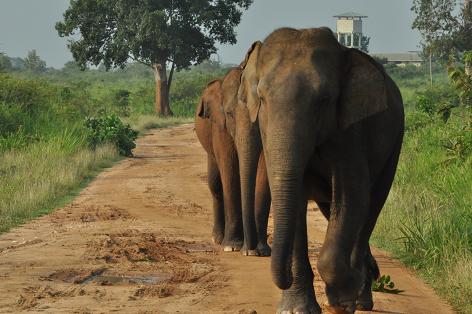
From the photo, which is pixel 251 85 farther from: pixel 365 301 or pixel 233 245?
pixel 233 245

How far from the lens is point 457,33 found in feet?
151

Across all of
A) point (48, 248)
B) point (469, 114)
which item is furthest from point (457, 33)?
point (48, 248)

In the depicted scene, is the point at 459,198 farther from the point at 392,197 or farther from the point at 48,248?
the point at 48,248

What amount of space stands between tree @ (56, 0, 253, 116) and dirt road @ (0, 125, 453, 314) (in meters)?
33.3

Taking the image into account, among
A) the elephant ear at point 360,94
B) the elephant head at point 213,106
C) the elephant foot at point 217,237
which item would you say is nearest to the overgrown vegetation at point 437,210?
the elephant foot at point 217,237

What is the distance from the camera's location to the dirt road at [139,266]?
30.0 feet

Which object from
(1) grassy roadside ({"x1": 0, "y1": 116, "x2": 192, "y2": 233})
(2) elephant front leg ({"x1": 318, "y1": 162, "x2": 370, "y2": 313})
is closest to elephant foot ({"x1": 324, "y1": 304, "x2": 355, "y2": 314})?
(2) elephant front leg ({"x1": 318, "y1": 162, "x2": 370, "y2": 313})

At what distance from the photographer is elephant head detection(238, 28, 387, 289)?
24.0 feet

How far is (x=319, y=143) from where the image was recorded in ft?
25.2

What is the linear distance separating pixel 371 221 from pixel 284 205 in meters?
1.70

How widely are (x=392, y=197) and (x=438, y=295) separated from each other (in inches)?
208

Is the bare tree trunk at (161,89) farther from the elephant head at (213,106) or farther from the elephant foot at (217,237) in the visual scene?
the elephant foot at (217,237)

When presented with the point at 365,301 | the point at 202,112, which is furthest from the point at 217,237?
the point at 365,301

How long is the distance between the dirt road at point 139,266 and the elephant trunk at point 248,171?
643mm
